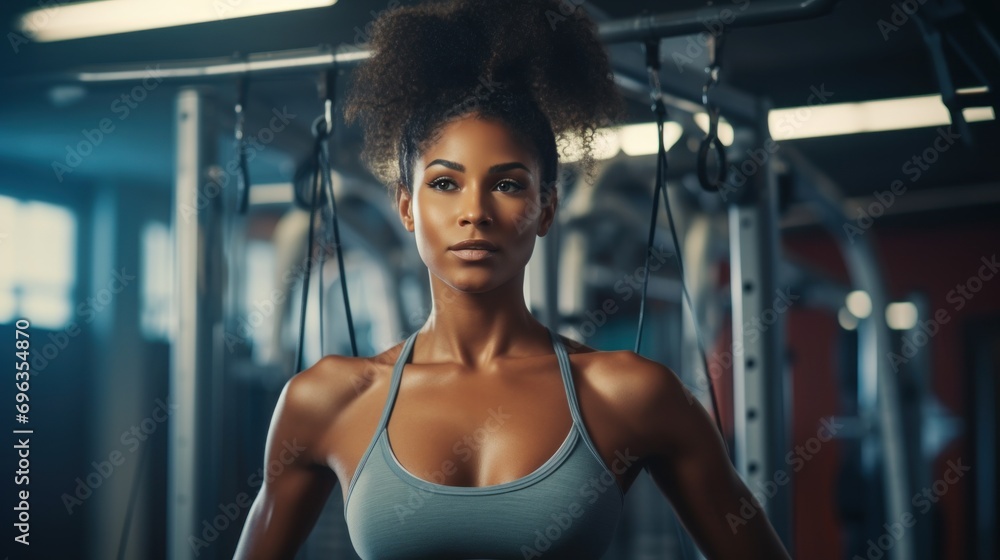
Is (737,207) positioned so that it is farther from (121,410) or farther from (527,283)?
(121,410)

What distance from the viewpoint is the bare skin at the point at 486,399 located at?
0.85 metres

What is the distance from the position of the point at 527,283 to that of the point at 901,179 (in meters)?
4.73

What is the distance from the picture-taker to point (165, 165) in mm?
4695

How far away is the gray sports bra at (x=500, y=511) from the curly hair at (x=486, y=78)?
0.29 metres

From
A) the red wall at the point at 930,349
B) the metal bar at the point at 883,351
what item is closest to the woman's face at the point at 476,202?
the metal bar at the point at 883,351

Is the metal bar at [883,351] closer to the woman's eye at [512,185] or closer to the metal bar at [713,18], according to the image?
the metal bar at [713,18]

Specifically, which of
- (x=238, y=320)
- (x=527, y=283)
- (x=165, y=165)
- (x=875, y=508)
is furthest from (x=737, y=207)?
(x=165, y=165)

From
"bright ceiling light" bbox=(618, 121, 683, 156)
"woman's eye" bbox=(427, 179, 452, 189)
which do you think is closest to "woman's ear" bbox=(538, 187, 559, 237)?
"woman's eye" bbox=(427, 179, 452, 189)

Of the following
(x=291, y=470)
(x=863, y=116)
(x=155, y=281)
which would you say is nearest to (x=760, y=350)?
(x=291, y=470)

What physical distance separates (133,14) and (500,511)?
254 cm

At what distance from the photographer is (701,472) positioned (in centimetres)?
88

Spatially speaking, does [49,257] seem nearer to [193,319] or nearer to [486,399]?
[193,319]

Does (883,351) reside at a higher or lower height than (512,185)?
lower

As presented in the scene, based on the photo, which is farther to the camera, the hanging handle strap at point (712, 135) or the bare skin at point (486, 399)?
the hanging handle strap at point (712, 135)
